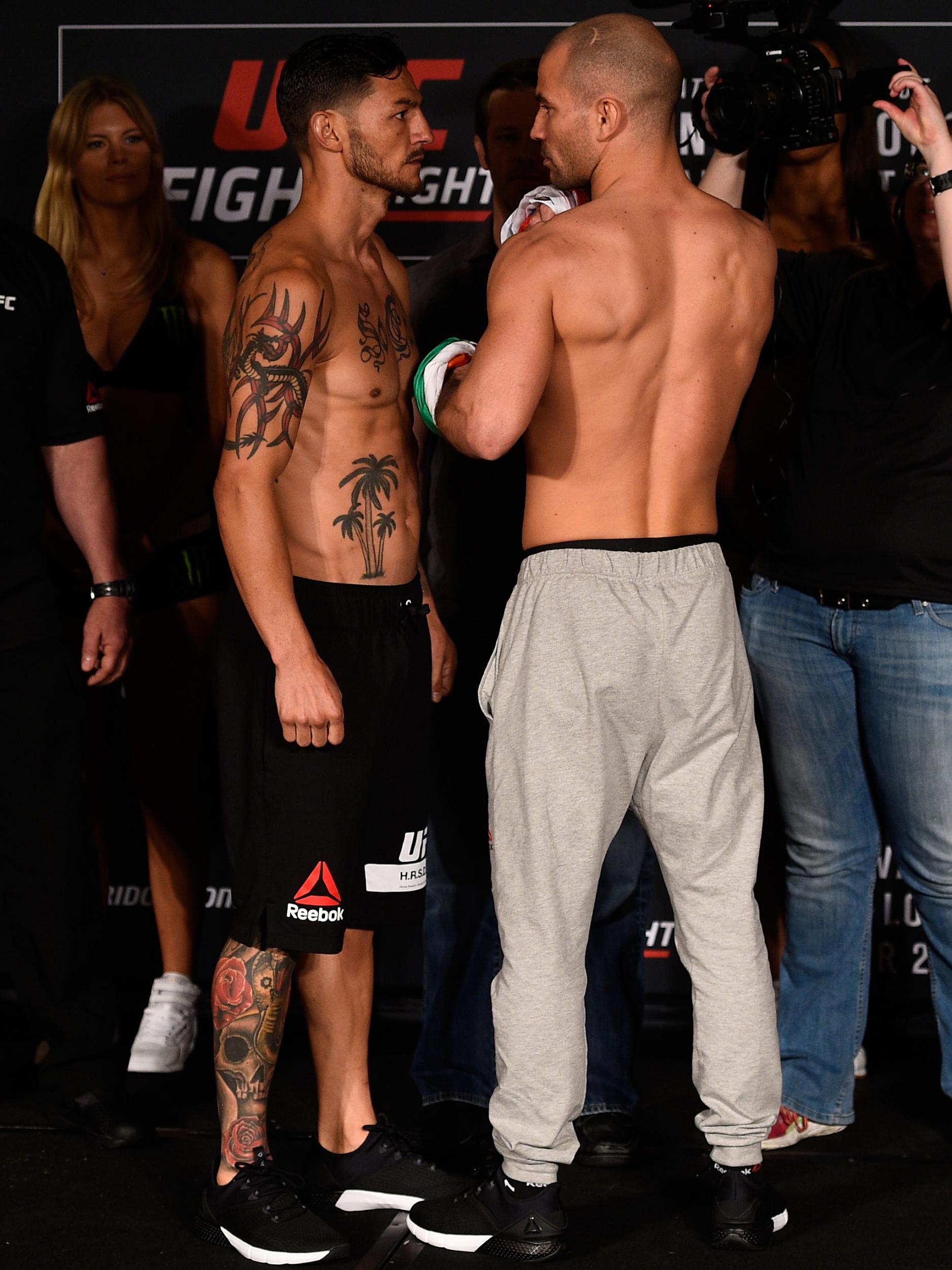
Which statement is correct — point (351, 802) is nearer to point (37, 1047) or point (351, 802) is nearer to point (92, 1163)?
point (92, 1163)

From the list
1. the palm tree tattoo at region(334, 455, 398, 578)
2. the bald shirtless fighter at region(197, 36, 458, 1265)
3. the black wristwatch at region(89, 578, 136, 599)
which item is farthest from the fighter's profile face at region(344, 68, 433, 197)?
the black wristwatch at region(89, 578, 136, 599)

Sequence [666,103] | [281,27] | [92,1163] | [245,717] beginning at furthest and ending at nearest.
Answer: [281,27] < [92,1163] < [245,717] < [666,103]

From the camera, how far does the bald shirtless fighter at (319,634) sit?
203 cm

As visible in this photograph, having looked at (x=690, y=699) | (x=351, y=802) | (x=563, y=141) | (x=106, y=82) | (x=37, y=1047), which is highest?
(x=106, y=82)

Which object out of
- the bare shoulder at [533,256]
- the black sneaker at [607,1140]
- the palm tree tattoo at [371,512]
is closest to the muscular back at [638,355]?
the bare shoulder at [533,256]

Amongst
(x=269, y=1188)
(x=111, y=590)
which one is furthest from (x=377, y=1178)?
(x=111, y=590)

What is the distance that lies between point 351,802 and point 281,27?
1.97 m

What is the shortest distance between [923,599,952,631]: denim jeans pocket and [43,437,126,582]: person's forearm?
4.76 ft

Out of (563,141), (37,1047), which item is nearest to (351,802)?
(563,141)

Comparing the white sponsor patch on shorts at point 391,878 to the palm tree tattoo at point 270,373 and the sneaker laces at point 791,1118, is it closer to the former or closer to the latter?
the palm tree tattoo at point 270,373

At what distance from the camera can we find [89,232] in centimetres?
301

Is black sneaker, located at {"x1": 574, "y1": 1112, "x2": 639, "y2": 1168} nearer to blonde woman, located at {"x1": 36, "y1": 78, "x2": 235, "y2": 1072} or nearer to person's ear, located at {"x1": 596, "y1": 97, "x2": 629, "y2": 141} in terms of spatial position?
blonde woman, located at {"x1": 36, "y1": 78, "x2": 235, "y2": 1072}

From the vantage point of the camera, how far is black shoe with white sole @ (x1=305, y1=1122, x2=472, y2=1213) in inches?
89.0

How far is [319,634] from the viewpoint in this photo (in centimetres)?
215
